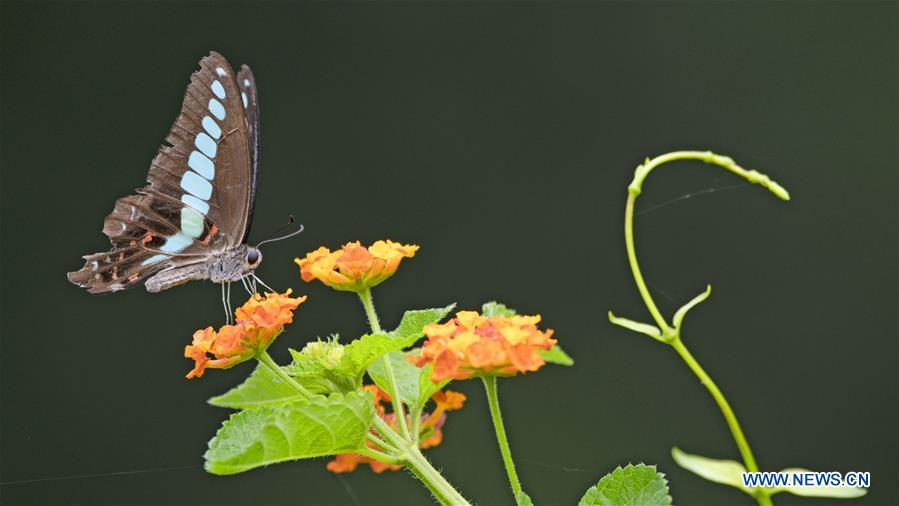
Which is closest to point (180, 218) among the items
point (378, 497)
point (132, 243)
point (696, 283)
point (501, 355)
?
point (132, 243)

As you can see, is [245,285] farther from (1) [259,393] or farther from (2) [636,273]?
(2) [636,273]

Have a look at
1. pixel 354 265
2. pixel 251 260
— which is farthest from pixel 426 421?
pixel 251 260

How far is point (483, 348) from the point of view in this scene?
2.55 ft

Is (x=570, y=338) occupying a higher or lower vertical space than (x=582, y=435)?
higher

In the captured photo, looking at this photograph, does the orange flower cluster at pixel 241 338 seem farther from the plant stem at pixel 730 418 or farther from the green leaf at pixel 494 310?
the plant stem at pixel 730 418

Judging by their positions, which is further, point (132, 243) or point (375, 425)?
point (132, 243)

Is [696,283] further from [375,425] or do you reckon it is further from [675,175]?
[375,425]

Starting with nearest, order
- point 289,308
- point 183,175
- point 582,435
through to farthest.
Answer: point 289,308 → point 183,175 → point 582,435

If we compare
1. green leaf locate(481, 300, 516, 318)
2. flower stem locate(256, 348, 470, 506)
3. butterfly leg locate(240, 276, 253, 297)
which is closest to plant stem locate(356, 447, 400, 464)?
flower stem locate(256, 348, 470, 506)

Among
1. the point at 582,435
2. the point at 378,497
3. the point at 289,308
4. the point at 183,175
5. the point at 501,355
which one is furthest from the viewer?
the point at 582,435

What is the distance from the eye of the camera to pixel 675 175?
2.82 m

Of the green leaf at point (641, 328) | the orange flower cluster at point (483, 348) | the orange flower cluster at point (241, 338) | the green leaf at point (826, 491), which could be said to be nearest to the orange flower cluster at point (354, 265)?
the orange flower cluster at point (241, 338)

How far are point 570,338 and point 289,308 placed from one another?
1750mm

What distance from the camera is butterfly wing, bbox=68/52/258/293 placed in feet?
4.44
